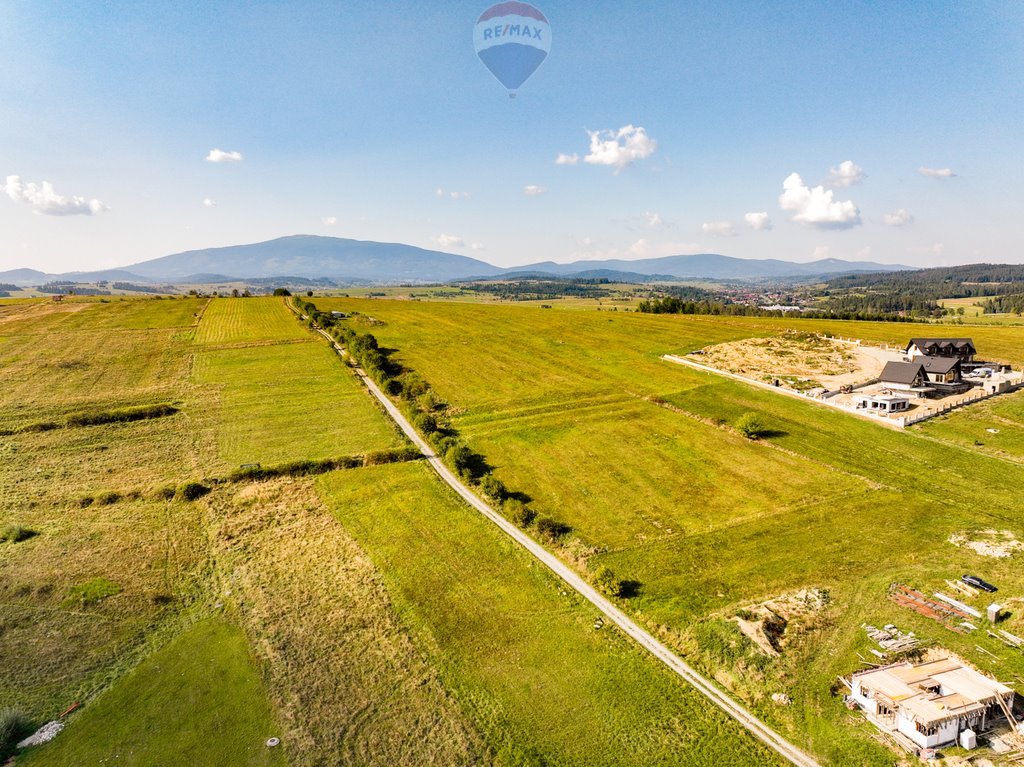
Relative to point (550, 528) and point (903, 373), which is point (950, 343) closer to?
point (903, 373)

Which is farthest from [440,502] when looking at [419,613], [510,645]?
[510,645]

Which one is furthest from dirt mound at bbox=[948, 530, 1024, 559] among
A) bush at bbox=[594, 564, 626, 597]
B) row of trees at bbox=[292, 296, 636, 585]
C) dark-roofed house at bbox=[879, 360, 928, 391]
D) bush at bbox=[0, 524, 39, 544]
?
bush at bbox=[0, 524, 39, 544]

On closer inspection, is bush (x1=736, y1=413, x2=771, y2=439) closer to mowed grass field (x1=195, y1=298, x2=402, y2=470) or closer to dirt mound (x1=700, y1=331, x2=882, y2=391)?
dirt mound (x1=700, y1=331, x2=882, y2=391)

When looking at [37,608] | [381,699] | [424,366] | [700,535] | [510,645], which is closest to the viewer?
[381,699]

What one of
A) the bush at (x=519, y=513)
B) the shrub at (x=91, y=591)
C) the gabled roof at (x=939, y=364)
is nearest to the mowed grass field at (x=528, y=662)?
the bush at (x=519, y=513)

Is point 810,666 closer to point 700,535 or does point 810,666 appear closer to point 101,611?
point 700,535

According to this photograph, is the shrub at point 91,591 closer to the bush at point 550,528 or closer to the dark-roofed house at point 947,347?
the bush at point 550,528
